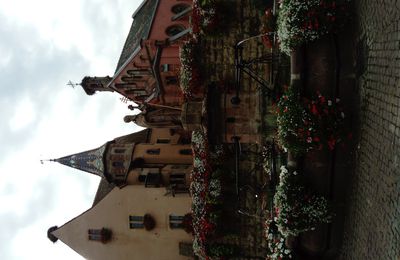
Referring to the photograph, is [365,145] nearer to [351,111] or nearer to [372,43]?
[351,111]

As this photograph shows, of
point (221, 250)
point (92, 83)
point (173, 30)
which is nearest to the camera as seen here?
point (221, 250)

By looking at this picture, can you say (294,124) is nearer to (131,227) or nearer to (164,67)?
(164,67)

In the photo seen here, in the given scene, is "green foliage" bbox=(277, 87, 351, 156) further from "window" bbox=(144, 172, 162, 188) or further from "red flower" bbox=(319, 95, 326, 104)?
"window" bbox=(144, 172, 162, 188)

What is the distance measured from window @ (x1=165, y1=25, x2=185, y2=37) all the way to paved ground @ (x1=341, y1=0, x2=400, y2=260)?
1532cm

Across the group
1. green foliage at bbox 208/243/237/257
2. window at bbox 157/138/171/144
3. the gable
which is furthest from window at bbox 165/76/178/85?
green foliage at bbox 208/243/237/257

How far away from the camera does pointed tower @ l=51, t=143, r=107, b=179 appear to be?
33.3 metres

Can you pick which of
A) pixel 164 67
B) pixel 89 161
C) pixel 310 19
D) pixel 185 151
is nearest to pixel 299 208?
pixel 310 19

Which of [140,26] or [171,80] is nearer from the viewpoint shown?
[171,80]

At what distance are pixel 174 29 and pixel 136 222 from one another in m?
11.5

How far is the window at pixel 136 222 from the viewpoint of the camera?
25.8 metres

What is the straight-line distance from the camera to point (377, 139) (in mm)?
10234

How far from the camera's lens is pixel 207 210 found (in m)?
18.2

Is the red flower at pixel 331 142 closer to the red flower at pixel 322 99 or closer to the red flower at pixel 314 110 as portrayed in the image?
the red flower at pixel 314 110

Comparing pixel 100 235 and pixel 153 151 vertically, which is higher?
pixel 153 151
